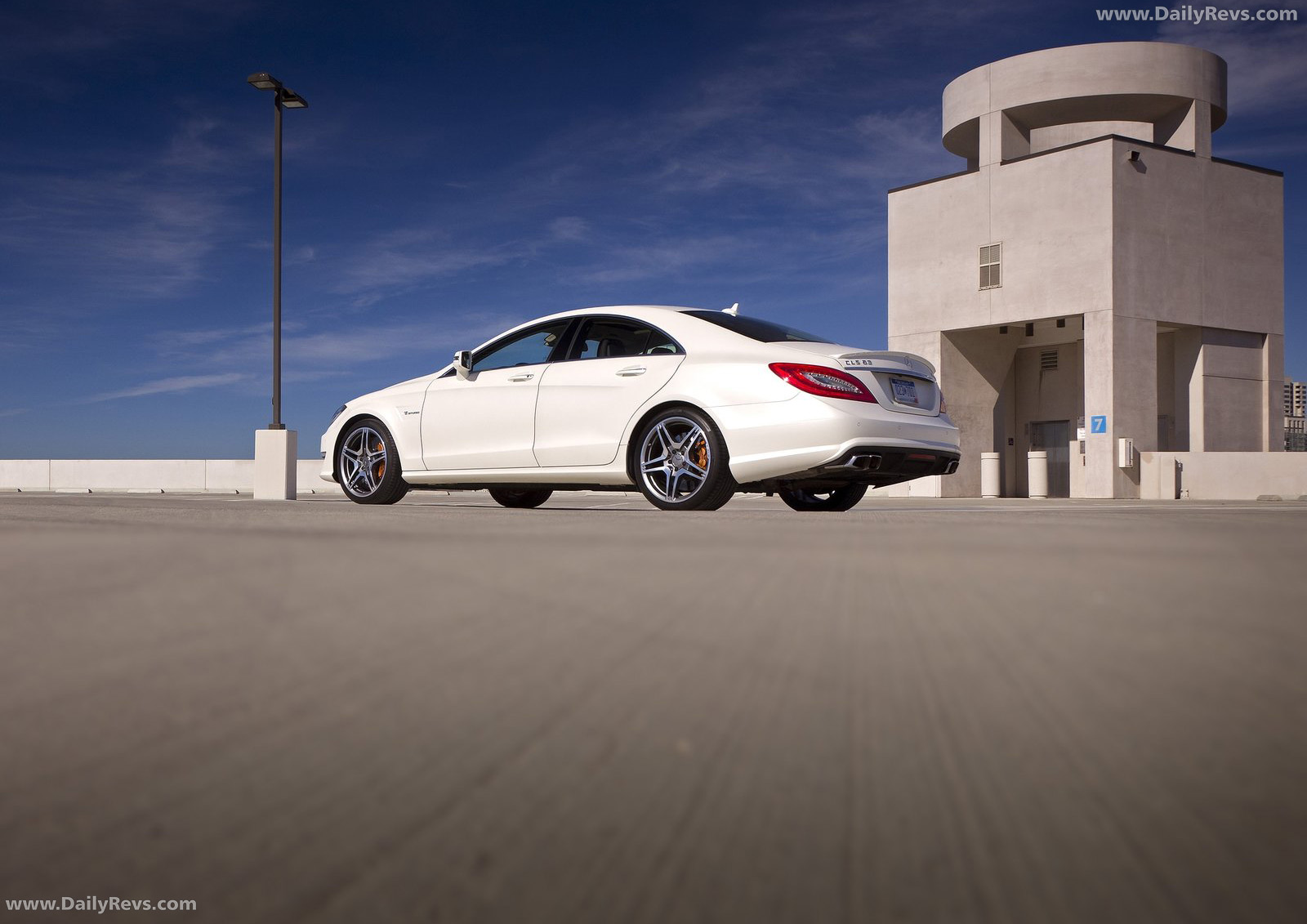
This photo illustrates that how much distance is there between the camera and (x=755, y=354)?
23.8ft

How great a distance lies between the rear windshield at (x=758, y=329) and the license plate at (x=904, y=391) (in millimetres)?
657

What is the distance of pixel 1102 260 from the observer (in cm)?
3067

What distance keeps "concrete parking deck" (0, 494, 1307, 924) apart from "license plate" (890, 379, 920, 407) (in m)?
5.53

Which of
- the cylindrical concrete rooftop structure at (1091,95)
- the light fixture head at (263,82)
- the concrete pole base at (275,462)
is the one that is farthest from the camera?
the cylindrical concrete rooftop structure at (1091,95)

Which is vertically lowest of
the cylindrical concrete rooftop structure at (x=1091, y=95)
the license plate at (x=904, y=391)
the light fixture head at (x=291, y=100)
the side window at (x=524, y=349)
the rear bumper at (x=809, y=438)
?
the rear bumper at (x=809, y=438)

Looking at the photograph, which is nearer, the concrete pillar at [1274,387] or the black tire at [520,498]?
the black tire at [520,498]

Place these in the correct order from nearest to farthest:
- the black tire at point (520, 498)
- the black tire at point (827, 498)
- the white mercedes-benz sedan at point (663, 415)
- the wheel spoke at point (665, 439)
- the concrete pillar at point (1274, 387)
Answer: the white mercedes-benz sedan at point (663, 415), the wheel spoke at point (665, 439), the black tire at point (827, 498), the black tire at point (520, 498), the concrete pillar at point (1274, 387)

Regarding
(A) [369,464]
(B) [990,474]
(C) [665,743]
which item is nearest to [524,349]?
(A) [369,464]

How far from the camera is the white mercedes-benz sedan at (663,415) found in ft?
23.1

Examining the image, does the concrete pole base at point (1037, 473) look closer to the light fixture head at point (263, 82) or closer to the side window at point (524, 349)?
the light fixture head at point (263, 82)

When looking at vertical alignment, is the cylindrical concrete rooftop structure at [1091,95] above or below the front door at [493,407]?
above

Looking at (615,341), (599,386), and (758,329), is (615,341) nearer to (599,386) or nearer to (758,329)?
(599,386)

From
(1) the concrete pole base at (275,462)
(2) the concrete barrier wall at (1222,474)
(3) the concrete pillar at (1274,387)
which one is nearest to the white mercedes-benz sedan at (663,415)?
(1) the concrete pole base at (275,462)

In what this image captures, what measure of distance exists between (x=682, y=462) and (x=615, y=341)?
1360mm
